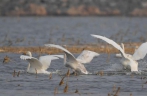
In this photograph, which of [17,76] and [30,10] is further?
[30,10]

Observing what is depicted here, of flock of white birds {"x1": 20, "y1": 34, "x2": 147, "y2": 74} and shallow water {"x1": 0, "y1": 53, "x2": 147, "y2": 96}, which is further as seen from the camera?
flock of white birds {"x1": 20, "y1": 34, "x2": 147, "y2": 74}

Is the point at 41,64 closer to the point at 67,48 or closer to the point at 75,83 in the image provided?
the point at 75,83

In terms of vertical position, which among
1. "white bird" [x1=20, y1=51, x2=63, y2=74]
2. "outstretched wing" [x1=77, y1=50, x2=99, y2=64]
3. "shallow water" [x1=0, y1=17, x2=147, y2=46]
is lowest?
"white bird" [x1=20, y1=51, x2=63, y2=74]

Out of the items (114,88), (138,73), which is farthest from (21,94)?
(138,73)

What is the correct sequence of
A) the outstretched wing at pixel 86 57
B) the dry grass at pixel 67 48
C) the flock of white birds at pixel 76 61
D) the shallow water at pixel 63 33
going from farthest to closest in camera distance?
1. the shallow water at pixel 63 33
2. the dry grass at pixel 67 48
3. the outstretched wing at pixel 86 57
4. the flock of white birds at pixel 76 61

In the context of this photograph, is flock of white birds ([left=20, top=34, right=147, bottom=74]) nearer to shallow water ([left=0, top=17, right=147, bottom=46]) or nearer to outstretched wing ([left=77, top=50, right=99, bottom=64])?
outstretched wing ([left=77, top=50, right=99, bottom=64])

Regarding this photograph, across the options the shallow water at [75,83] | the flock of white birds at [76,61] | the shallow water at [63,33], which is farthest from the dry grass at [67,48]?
the flock of white birds at [76,61]

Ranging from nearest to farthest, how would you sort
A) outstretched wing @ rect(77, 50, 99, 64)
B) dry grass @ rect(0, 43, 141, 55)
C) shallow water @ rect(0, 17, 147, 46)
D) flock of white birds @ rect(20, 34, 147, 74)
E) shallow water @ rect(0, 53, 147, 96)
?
shallow water @ rect(0, 53, 147, 96) < flock of white birds @ rect(20, 34, 147, 74) < outstretched wing @ rect(77, 50, 99, 64) < dry grass @ rect(0, 43, 141, 55) < shallow water @ rect(0, 17, 147, 46)

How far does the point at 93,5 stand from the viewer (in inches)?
2689

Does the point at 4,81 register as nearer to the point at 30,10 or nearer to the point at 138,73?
the point at 138,73

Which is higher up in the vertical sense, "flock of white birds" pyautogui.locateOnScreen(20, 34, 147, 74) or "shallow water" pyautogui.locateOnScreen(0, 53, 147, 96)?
"flock of white birds" pyautogui.locateOnScreen(20, 34, 147, 74)

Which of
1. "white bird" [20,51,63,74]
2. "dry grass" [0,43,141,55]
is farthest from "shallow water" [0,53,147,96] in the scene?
"dry grass" [0,43,141,55]

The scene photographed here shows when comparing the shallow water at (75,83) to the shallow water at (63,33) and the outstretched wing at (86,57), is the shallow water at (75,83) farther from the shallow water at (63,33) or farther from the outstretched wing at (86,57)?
the shallow water at (63,33)

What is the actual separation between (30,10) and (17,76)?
4847 cm
